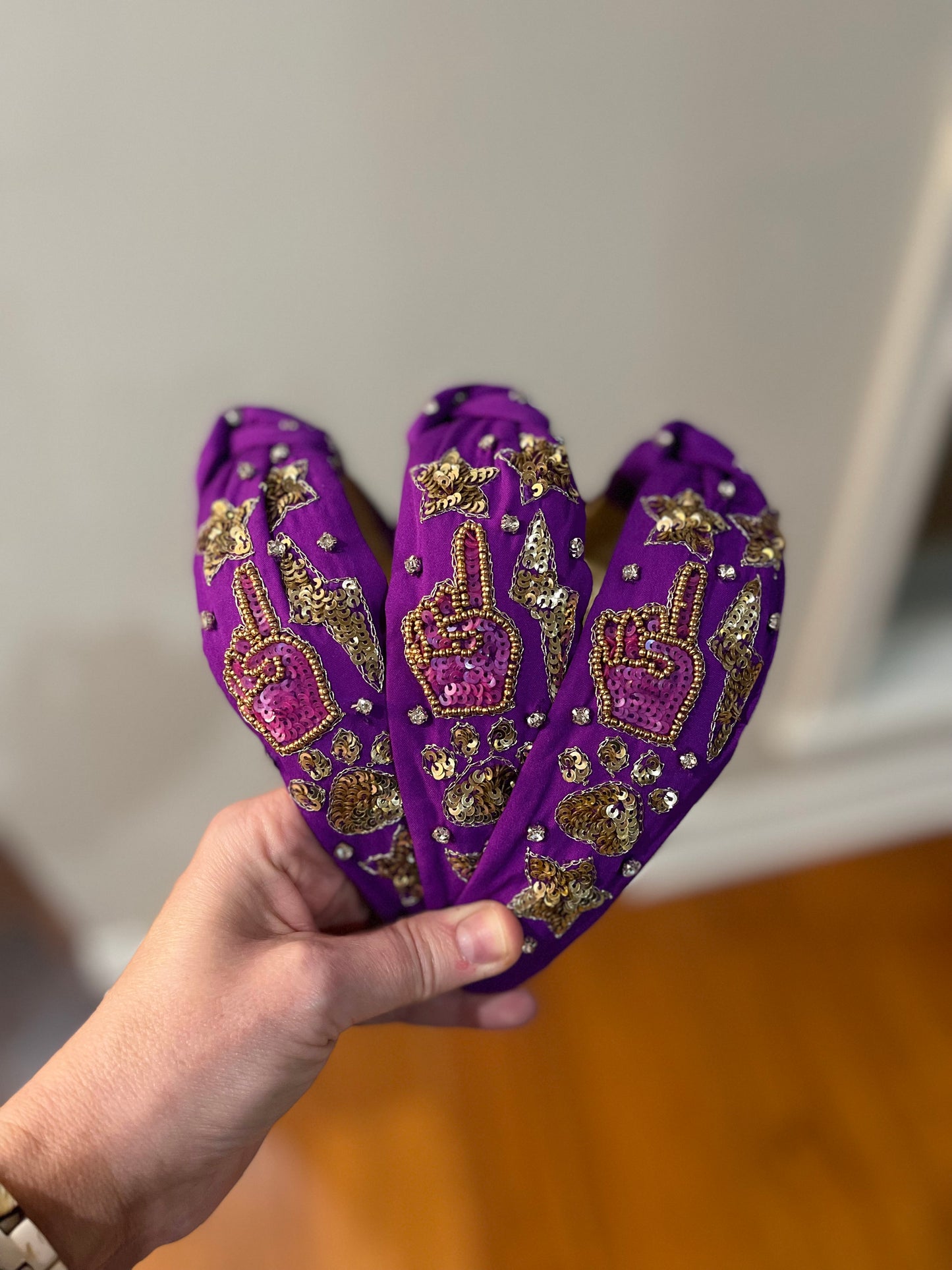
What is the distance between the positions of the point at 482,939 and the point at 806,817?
91 centimetres

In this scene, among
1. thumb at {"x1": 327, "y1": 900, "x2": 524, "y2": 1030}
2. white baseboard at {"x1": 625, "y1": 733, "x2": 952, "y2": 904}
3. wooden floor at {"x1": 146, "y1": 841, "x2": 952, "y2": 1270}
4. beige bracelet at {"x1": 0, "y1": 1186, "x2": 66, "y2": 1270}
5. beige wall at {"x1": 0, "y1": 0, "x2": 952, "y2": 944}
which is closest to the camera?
beige bracelet at {"x1": 0, "y1": 1186, "x2": 66, "y2": 1270}

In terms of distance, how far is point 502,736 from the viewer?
0.51 meters

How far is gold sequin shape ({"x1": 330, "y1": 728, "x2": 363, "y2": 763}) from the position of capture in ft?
1.66

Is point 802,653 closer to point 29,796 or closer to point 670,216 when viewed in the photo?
point 670,216

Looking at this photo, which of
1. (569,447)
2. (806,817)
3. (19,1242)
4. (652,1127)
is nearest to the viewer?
(19,1242)

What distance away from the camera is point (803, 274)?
81 centimetres

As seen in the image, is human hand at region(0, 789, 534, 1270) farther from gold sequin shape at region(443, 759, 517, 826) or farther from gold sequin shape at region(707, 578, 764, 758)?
gold sequin shape at region(707, 578, 764, 758)

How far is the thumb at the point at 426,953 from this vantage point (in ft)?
1.71

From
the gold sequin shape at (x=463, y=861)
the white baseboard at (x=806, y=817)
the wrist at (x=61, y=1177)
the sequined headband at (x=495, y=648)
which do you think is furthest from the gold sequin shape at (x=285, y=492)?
the white baseboard at (x=806, y=817)

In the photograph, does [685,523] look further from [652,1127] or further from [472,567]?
[652,1127]

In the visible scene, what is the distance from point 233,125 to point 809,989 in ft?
3.72

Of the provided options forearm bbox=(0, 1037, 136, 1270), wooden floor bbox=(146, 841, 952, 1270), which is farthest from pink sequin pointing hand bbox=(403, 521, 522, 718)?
wooden floor bbox=(146, 841, 952, 1270)

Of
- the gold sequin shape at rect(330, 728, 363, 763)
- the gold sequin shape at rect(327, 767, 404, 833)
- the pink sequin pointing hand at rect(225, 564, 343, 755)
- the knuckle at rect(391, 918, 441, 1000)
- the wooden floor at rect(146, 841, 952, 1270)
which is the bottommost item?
the wooden floor at rect(146, 841, 952, 1270)

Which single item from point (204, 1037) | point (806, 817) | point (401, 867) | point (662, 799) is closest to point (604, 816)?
point (662, 799)
